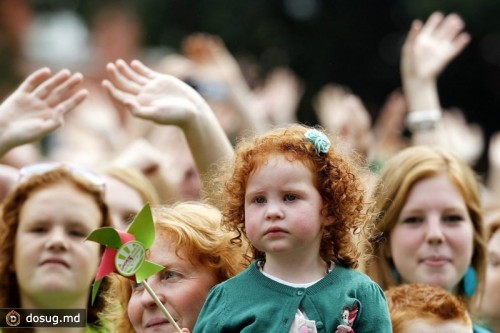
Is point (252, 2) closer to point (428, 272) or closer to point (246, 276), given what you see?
point (428, 272)

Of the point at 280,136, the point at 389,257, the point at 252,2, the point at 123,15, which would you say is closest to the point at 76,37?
the point at 123,15

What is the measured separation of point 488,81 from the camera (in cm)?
1942

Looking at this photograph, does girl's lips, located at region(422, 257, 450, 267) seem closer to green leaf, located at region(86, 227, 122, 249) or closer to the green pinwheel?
the green pinwheel

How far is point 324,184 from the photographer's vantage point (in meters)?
5.05

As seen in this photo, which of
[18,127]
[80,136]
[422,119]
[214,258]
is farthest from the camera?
[80,136]

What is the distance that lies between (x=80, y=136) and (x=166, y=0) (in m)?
8.08

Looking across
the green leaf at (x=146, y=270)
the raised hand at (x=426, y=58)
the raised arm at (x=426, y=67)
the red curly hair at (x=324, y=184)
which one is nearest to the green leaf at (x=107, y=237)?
the green leaf at (x=146, y=270)

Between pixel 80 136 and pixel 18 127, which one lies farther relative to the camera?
pixel 80 136

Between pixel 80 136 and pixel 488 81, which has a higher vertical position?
pixel 488 81

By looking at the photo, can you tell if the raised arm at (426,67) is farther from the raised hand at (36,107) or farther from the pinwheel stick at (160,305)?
the pinwheel stick at (160,305)

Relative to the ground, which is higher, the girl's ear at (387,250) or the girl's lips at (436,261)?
the girl's ear at (387,250)

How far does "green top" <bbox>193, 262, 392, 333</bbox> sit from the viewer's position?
4.89 m

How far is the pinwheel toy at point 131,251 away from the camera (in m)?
4.87

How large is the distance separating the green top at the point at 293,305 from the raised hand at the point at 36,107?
133 centimetres
